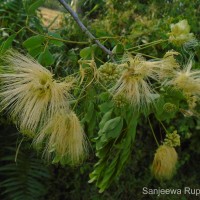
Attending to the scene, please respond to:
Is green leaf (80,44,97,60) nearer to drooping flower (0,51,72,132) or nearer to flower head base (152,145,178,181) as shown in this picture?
drooping flower (0,51,72,132)

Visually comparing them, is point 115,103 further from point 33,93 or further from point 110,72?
point 33,93

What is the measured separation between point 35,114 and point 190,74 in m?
0.42

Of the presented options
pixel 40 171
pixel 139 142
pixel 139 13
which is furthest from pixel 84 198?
pixel 139 13

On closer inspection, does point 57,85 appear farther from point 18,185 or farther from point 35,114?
point 18,185

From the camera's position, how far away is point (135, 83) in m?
1.04

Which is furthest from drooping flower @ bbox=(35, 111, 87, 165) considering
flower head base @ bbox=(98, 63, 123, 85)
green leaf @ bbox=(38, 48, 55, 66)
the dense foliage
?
green leaf @ bbox=(38, 48, 55, 66)

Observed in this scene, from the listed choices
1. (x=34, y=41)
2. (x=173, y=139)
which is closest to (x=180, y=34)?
(x=173, y=139)

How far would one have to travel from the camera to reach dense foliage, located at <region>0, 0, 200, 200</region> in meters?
1.09

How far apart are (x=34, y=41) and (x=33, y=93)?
9.3 inches

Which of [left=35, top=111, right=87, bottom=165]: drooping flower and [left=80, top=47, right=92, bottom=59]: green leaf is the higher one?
[left=80, top=47, right=92, bottom=59]: green leaf

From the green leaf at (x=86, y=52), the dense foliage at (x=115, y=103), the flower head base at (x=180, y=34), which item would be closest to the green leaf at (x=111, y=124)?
the dense foliage at (x=115, y=103)

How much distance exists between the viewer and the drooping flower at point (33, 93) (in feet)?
3.33

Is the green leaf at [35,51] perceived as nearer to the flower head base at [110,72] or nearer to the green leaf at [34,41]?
the green leaf at [34,41]

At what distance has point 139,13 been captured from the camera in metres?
3.86
